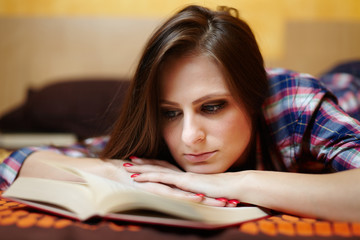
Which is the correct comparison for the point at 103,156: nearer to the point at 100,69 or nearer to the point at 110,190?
the point at 110,190

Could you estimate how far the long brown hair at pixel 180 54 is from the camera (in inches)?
34.4

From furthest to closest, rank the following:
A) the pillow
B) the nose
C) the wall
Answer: the wall, the pillow, the nose

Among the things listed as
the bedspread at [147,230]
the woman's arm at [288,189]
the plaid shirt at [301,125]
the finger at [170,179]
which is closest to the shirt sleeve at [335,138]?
the plaid shirt at [301,125]

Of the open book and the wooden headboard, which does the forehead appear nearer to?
the open book

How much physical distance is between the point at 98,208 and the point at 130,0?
211 cm

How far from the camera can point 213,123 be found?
0.84 meters

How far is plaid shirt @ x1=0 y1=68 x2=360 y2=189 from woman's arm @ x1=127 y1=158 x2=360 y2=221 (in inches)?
7.2

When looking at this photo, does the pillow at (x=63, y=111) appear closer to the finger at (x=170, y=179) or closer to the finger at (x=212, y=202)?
the finger at (x=170, y=179)

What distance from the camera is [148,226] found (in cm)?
60

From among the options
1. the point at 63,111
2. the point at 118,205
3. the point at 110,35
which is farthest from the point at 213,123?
the point at 110,35

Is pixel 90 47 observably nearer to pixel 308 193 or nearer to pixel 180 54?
pixel 180 54

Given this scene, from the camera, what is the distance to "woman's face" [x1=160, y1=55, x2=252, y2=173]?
0.84 m

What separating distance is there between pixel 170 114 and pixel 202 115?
0.36 ft

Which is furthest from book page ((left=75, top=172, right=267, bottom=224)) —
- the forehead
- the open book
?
the forehead
